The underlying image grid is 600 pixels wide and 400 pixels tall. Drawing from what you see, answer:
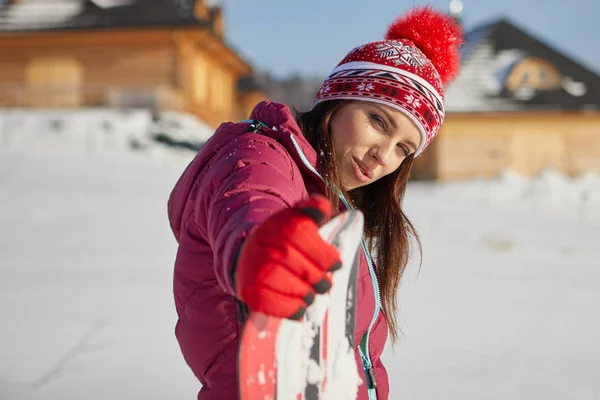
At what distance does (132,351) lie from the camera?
369cm

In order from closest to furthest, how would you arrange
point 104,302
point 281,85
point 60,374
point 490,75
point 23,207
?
point 60,374 → point 104,302 → point 23,207 → point 490,75 → point 281,85

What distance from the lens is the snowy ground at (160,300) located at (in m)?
3.32

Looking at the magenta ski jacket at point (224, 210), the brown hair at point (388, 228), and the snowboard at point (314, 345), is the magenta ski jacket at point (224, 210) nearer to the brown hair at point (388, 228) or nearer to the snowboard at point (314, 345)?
the snowboard at point (314, 345)

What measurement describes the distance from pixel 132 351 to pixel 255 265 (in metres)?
3.10

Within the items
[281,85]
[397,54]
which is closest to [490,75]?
[397,54]

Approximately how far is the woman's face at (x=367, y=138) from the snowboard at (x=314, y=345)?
496 millimetres

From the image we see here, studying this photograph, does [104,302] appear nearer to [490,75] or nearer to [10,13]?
[10,13]

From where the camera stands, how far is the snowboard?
1.01m

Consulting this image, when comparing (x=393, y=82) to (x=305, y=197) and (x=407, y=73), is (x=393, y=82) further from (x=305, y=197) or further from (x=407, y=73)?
(x=305, y=197)

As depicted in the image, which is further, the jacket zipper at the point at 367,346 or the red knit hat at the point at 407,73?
the red knit hat at the point at 407,73

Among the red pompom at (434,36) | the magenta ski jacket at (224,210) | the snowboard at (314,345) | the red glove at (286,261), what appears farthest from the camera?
the red pompom at (434,36)

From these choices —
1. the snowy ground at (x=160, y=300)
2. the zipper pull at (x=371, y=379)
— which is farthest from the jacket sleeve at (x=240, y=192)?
the snowy ground at (x=160, y=300)

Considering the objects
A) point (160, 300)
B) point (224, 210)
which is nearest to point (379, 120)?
point (224, 210)

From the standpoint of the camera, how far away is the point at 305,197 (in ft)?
4.38
